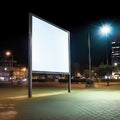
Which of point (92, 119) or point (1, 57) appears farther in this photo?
point (1, 57)

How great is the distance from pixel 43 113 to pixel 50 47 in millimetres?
14491

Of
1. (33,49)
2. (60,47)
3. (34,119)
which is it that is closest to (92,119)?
(34,119)

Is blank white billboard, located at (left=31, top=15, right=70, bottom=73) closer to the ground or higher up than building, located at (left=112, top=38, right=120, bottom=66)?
closer to the ground

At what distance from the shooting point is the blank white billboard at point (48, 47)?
26203 mm

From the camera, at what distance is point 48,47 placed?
28359 millimetres

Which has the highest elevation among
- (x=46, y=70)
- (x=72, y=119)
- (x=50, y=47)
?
(x=50, y=47)

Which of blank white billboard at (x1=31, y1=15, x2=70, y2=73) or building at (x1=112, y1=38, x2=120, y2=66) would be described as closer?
blank white billboard at (x1=31, y1=15, x2=70, y2=73)

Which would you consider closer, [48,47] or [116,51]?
[48,47]

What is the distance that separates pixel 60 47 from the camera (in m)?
31.1

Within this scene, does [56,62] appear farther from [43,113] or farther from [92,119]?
[92,119]

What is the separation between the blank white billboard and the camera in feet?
86.0

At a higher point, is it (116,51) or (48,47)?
(116,51)

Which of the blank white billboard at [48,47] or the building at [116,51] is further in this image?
the building at [116,51]

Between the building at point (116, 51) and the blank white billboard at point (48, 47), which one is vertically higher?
the building at point (116, 51)
